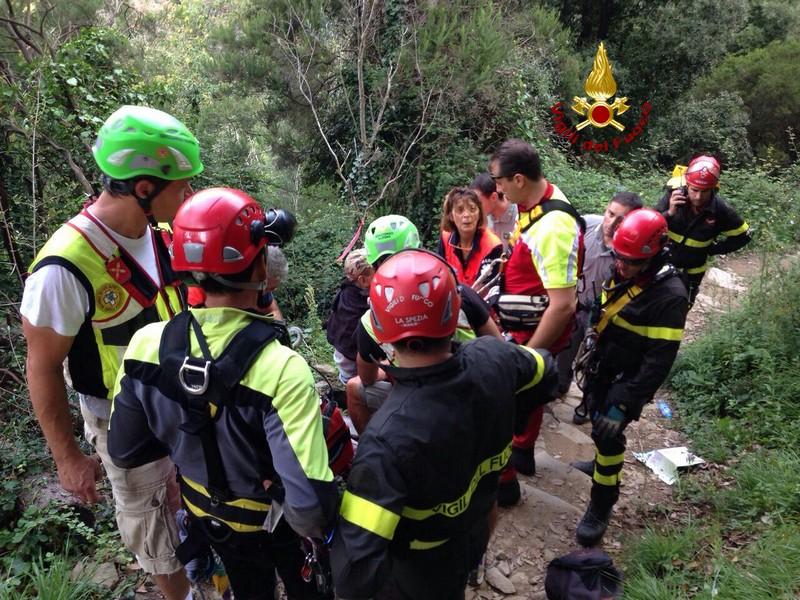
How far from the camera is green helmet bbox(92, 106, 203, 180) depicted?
7.11ft

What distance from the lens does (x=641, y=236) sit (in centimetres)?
305

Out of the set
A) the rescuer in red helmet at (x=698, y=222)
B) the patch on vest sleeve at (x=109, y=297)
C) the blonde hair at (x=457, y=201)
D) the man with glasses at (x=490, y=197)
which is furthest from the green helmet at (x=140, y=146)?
the rescuer in red helmet at (x=698, y=222)

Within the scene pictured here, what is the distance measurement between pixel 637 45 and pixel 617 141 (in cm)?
367

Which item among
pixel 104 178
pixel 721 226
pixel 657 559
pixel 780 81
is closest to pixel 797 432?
pixel 657 559

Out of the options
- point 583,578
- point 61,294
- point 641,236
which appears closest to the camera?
point 61,294

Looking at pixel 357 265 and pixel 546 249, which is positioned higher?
pixel 546 249

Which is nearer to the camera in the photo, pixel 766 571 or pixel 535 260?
pixel 766 571

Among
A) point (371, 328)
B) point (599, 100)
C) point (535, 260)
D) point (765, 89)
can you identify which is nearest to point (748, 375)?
point (535, 260)

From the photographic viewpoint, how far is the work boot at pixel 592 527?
3.42m

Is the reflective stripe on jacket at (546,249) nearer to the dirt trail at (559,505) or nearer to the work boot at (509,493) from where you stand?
the work boot at (509,493)

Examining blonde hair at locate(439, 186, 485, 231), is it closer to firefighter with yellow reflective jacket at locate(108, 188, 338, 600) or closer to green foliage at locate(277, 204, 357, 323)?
firefighter with yellow reflective jacket at locate(108, 188, 338, 600)

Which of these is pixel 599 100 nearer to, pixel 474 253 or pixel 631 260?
pixel 474 253

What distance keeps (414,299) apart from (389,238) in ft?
4.66


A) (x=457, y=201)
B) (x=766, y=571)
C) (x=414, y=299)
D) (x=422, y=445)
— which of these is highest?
(x=414, y=299)
